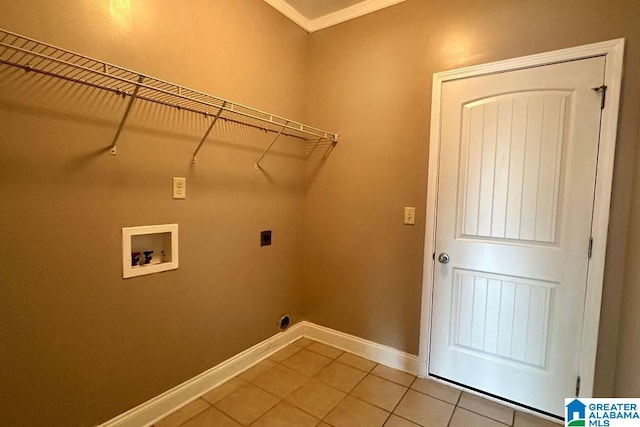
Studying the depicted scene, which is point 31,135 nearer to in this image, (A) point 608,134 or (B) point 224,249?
(B) point 224,249

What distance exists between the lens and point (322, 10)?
2297mm

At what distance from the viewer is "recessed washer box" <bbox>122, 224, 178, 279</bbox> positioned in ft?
4.77

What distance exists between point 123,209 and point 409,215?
1712 mm

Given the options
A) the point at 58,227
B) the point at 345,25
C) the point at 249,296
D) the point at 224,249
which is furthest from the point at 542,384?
the point at 345,25

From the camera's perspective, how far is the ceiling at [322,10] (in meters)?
2.13

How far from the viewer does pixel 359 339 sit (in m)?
2.33

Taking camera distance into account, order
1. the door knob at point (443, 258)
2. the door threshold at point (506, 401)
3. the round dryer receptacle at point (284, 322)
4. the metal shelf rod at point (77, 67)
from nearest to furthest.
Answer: the metal shelf rod at point (77, 67), the door threshold at point (506, 401), the door knob at point (443, 258), the round dryer receptacle at point (284, 322)

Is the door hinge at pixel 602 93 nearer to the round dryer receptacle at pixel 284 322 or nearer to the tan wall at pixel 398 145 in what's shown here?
the tan wall at pixel 398 145

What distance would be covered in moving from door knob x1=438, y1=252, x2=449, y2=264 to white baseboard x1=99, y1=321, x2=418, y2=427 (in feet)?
2.40

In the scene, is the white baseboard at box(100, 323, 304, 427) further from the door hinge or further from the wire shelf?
the door hinge

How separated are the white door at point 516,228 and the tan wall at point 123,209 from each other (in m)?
1.31

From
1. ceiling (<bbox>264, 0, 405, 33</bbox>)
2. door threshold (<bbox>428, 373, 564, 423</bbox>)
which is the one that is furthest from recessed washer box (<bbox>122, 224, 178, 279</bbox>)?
door threshold (<bbox>428, 373, 564, 423</bbox>)

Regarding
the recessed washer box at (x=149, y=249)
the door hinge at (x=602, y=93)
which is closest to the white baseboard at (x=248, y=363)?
the recessed washer box at (x=149, y=249)

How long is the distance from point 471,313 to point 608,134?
122 centimetres
